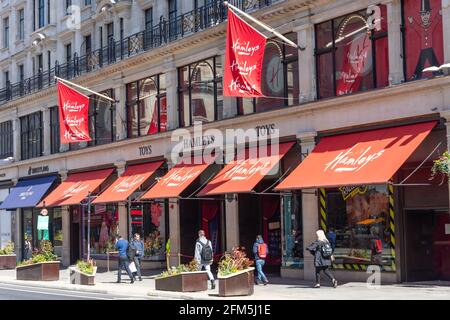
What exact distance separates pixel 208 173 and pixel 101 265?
9.81 meters

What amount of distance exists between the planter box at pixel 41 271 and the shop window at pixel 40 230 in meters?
10.9

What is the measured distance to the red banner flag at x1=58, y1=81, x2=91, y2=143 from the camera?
125ft

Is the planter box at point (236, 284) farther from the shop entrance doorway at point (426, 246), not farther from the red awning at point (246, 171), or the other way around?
the shop entrance doorway at point (426, 246)

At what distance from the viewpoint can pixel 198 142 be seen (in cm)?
3350

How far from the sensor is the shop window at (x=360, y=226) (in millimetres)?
24984

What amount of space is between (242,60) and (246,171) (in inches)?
176

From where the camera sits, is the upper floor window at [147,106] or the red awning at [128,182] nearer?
the red awning at [128,182]

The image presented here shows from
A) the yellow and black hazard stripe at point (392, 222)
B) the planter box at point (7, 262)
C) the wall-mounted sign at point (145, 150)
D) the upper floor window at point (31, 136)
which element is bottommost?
the planter box at point (7, 262)

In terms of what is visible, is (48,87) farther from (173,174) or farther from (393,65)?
(393,65)

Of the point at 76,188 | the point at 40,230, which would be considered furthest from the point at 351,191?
the point at 40,230

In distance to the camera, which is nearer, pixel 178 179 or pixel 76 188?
pixel 178 179

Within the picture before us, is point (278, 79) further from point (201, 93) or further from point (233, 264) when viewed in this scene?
point (233, 264)

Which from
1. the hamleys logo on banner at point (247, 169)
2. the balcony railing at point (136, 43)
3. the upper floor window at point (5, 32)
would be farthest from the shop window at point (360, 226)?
the upper floor window at point (5, 32)

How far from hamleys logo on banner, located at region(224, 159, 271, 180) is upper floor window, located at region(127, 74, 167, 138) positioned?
7.21 meters
